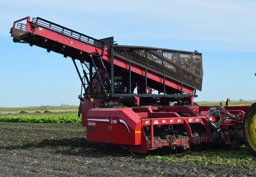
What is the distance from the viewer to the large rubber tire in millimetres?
6949

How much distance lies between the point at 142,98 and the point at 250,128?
14.6ft

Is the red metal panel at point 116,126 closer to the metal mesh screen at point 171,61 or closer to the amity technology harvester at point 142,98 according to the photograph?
the amity technology harvester at point 142,98

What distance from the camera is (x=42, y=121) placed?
2825cm

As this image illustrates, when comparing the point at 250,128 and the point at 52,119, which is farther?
the point at 52,119

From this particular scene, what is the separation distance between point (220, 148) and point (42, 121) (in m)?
21.9

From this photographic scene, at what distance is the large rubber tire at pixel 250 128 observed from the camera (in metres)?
6.95

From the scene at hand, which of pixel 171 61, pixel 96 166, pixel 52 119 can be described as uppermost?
pixel 171 61

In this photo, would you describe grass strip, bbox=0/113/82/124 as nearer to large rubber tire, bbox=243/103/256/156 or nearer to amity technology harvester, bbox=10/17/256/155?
amity technology harvester, bbox=10/17/256/155

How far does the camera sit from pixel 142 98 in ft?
35.4

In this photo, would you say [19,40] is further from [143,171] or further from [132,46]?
[143,171]

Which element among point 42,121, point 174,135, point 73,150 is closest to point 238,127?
point 174,135

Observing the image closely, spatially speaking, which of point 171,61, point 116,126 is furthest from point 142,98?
point 116,126

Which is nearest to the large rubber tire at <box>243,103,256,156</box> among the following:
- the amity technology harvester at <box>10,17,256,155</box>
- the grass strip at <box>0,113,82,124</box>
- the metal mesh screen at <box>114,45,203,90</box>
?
the amity technology harvester at <box>10,17,256,155</box>

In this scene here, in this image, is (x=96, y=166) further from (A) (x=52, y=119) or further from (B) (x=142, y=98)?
(A) (x=52, y=119)
